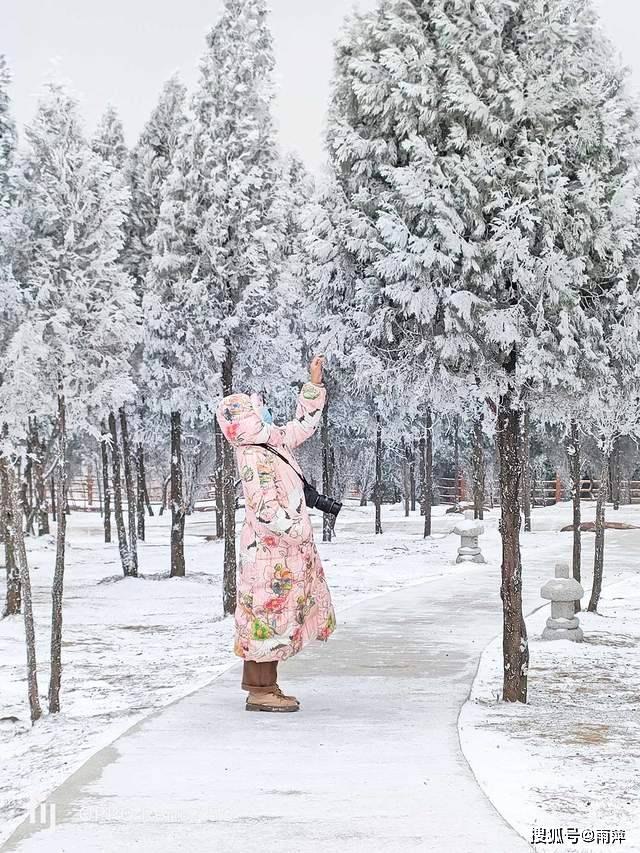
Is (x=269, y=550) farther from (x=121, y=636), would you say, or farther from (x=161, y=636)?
→ (x=121, y=636)

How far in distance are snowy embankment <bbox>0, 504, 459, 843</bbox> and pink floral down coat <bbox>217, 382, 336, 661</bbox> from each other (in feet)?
3.56

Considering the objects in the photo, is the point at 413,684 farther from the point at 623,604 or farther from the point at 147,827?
the point at 623,604

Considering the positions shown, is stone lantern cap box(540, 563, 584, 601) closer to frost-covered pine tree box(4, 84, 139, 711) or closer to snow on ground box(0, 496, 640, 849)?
snow on ground box(0, 496, 640, 849)

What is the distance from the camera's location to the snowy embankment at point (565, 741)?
16.4ft

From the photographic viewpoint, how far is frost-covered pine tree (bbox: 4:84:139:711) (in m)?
12.6

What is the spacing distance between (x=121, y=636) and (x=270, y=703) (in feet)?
23.3

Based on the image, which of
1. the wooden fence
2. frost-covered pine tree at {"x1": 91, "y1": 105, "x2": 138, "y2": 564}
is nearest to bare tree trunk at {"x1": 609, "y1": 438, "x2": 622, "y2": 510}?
the wooden fence

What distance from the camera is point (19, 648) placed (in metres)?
12.9

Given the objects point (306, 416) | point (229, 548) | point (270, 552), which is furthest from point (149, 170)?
point (270, 552)

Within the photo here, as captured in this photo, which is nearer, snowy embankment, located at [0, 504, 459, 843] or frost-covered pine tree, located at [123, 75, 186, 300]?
snowy embankment, located at [0, 504, 459, 843]

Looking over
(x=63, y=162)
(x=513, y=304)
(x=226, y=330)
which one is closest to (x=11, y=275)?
(x=63, y=162)

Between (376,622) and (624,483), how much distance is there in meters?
37.0

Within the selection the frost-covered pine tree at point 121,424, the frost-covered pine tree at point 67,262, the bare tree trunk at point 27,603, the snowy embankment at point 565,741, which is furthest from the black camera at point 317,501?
the frost-covered pine tree at point 121,424

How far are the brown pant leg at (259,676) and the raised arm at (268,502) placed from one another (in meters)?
0.89
